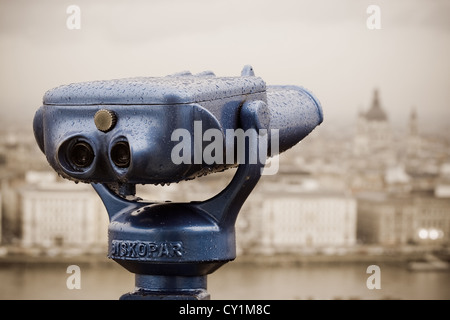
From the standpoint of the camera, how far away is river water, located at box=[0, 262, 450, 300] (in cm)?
1532

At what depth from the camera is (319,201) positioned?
56.3ft

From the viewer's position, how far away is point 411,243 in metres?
17.9

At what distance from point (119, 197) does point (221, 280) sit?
1566cm

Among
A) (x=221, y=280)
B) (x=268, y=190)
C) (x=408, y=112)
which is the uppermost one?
(x=408, y=112)

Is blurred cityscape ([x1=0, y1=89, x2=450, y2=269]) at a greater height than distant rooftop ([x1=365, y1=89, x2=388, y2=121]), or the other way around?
distant rooftop ([x1=365, y1=89, x2=388, y2=121])

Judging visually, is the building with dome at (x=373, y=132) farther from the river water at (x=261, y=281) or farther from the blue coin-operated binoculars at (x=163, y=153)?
the blue coin-operated binoculars at (x=163, y=153)

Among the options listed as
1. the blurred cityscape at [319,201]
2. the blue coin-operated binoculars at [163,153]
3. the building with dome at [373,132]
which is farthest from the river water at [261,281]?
the blue coin-operated binoculars at [163,153]

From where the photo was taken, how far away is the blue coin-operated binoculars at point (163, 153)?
854 millimetres

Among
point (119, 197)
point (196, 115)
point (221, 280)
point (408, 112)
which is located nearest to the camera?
point (196, 115)

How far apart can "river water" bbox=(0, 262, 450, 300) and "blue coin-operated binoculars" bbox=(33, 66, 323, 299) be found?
45.3ft

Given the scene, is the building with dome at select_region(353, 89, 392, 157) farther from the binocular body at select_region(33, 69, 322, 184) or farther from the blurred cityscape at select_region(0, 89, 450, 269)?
the binocular body at select_region(33, 69, 322, 184)

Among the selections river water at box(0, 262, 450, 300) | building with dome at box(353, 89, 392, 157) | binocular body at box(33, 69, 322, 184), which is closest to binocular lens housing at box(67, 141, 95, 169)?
binocular body at box(33, 69, 322, 184)
